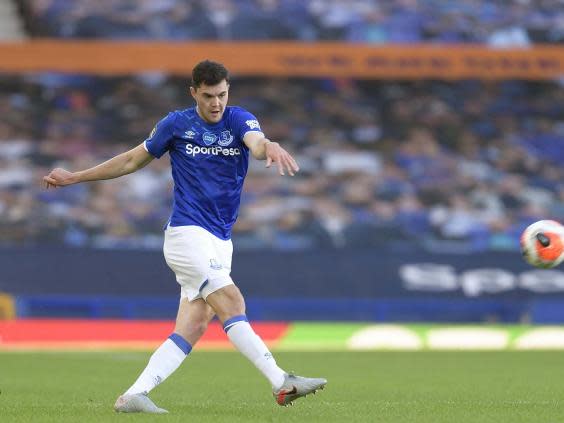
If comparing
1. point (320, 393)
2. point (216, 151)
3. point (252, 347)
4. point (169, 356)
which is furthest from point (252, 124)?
point (320, 393)

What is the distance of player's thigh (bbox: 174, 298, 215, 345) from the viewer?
8.28 metres

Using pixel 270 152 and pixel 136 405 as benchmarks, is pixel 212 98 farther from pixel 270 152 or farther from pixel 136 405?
pixel 136 405

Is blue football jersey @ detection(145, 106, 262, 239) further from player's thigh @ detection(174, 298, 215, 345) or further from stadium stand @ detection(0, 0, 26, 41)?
stadium stand @ detection(0, 0, 26, 41)

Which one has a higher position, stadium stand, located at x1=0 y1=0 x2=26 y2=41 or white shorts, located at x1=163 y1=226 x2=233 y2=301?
stadium stand, located at x1=0 y1=0 x2=26 y2=41

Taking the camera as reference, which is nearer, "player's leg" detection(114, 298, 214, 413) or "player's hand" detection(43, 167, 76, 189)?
"player's leg" detection(114, 298, 214, 413)

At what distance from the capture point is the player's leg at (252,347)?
7703 mm

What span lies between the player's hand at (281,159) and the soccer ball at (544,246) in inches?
88.9

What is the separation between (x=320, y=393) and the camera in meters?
10.1

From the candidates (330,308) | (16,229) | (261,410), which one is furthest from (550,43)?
(261,410)

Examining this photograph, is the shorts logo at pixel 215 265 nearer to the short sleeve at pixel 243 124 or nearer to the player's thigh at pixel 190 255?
the player's thigh at pixel 190 255

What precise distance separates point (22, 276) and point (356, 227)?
258 inches

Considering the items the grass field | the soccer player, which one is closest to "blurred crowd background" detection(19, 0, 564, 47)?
the grass field

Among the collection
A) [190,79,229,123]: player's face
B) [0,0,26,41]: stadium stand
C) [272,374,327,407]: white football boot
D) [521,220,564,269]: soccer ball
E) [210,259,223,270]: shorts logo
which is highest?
[0,0,26,41]: stadium stand

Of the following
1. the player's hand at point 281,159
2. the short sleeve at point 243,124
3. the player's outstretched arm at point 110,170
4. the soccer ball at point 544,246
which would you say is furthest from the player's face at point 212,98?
the soccer ball at point 544,246
